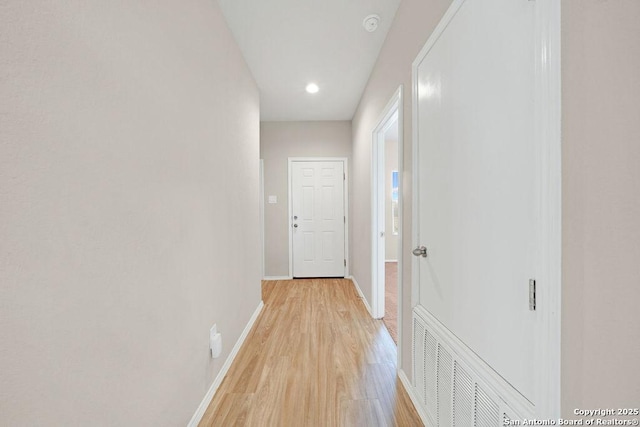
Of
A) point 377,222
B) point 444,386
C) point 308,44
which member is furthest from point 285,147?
point 444,386

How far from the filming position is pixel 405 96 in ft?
5.76

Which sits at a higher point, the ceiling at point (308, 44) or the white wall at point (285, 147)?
the ceiling at point (308, 44)

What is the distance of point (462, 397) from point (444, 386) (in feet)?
0.51

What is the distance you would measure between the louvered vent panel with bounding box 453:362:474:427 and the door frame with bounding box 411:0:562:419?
13.0 inches

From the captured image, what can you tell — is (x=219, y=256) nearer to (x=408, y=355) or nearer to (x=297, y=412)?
(x=297, y=412)

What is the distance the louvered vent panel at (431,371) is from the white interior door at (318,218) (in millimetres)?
3040

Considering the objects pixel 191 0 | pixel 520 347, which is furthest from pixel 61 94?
pixel 520 347

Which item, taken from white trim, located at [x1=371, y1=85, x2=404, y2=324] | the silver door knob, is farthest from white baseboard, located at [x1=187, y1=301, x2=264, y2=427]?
the silver door knob

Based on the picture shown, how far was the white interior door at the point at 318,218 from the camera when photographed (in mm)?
4371

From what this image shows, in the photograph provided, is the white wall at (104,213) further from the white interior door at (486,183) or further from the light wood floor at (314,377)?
the white interior door at (486,183)

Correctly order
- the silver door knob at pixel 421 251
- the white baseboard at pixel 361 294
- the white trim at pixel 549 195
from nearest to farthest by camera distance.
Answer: the white trim at pixel 549 195 → the silver door knob at pixel 421 251 → the white baseboard at pixel 361 294

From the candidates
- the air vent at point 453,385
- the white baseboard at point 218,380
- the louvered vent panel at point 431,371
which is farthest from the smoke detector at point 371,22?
the white baseboard at point 218,380

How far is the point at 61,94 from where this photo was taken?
699mm
